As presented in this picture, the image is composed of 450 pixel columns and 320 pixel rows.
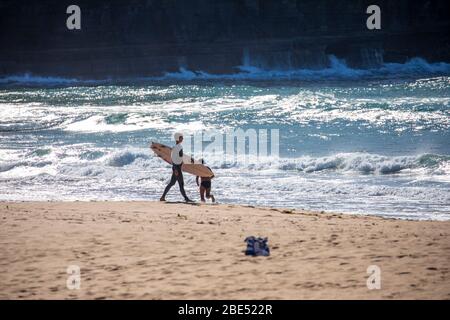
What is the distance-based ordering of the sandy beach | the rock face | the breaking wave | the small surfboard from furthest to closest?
1. the rock face
2. the breaking wave
3. the small surfboard
4. the sandy beach

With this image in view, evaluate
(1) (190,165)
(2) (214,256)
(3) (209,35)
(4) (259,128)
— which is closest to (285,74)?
(3) (209,35)

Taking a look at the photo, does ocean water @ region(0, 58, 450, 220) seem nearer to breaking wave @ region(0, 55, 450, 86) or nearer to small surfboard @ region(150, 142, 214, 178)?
small surfboard @ region(150, 142, 214, 178)

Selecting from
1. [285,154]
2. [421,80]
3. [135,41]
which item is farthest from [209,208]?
[135,41]

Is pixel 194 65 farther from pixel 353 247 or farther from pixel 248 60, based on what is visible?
pixel 353 247

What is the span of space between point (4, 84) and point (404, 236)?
45.8 metres

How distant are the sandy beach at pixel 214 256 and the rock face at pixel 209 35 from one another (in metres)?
43.2

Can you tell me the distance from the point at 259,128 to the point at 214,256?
16760mm

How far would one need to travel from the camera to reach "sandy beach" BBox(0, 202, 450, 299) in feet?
22.4

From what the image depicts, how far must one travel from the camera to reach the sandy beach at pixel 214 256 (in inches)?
268

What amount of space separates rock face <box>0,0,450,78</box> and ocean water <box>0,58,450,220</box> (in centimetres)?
1115

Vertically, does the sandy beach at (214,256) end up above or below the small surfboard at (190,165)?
below

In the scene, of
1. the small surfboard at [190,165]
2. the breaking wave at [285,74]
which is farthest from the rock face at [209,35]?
the small surfboard at [190,165]

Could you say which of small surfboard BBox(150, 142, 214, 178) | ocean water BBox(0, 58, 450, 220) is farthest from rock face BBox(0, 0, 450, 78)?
small surfboard BBox(150, 142, 214, 178)

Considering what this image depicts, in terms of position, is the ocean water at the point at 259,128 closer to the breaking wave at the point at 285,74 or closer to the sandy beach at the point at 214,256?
the sandy beach at the point at 214,256
